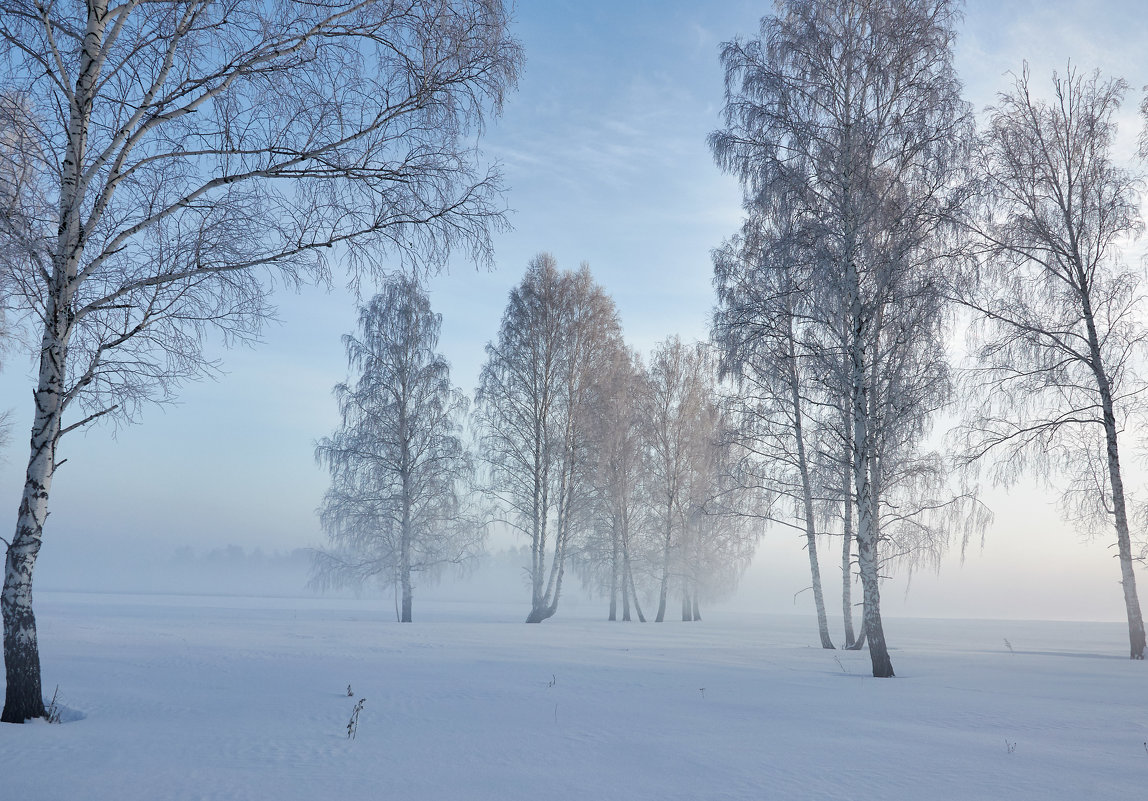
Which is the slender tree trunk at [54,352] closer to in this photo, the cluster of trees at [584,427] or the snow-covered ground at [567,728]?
the snow-covered ground at [567,728]

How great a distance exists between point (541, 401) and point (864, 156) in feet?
45.9

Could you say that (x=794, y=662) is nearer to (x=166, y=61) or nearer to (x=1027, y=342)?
(x=1027, y=342)

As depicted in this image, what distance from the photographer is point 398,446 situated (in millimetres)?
22562

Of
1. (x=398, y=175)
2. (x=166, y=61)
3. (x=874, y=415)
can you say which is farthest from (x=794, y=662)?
(x=166, y=61)

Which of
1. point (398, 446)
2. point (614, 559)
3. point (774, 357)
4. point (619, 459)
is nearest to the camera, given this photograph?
point (774, 357)

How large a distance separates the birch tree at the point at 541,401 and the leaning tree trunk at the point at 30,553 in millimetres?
16519

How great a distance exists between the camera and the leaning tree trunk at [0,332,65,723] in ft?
20.2

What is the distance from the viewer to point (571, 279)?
23.5 metres

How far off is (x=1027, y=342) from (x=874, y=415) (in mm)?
4325

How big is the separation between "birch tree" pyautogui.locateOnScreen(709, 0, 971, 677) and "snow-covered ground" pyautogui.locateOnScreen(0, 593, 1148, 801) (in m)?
2.85

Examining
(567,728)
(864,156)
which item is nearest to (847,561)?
(864,156)

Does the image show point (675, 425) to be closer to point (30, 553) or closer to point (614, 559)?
point (614, 559)

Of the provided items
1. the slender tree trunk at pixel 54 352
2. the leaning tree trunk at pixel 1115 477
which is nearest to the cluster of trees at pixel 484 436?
the leaning tree trunk at pixel 1115 477

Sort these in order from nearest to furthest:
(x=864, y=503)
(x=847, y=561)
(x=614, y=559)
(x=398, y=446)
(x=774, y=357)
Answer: (x=864, y=503) → (x=774, y=357) → (x=847, y=561) → (x=398, y=446) → (x=614, y=559)
